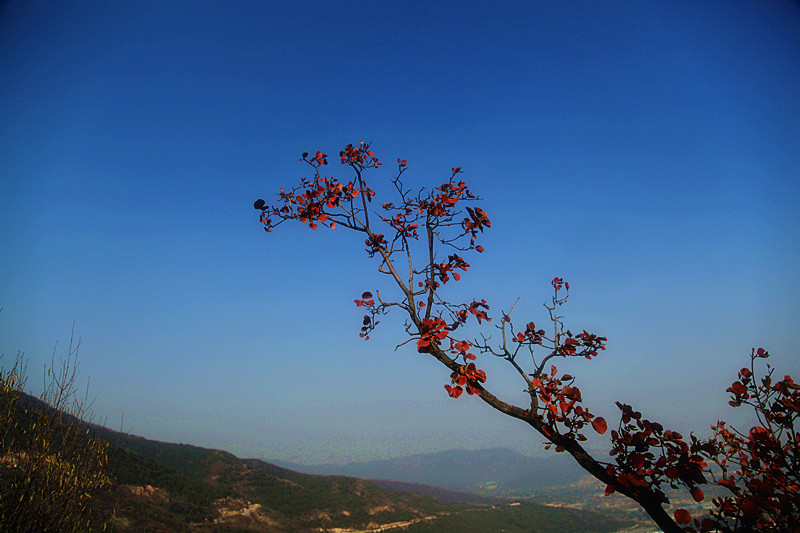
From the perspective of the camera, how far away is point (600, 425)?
2.69 metres

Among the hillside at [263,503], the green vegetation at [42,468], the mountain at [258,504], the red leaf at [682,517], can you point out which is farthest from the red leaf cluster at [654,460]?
the hillside at [263,503]

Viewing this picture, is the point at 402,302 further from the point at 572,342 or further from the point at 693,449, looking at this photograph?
the point at 693,449

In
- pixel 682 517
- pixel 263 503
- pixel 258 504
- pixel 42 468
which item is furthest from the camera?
pixel 263 503

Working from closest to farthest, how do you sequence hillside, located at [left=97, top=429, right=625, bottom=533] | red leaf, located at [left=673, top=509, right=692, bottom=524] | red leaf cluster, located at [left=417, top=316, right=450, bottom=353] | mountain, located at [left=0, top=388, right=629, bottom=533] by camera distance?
red leaf, located at [left=673, top=509, right=692, bottom=524] → red leaf cluster, located at [left=417, top=316, right=450, bottom=353] → mountain, located at [left=0, top=388, right=629, bottom=533] → hillside, located at [left=97, top=429, right=625, bottom=533]

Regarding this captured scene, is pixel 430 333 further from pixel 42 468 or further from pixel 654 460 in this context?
pixel 42 468

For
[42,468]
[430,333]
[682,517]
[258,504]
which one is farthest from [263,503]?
[682,517]

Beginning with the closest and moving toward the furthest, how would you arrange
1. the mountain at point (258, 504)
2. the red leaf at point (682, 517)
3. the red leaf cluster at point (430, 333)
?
the red leaf at point (682, 517) → the red leaf cluster at point (430, 333) → the mountain at point (258, 504)

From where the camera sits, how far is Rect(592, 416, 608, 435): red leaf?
2.62 meters

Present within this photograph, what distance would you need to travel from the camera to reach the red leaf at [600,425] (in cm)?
262

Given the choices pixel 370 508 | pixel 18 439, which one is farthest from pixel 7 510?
pixel 370 508

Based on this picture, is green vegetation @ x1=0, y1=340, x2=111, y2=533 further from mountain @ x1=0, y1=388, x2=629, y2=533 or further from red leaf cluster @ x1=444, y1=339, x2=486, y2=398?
mountain @ x1=0, y1=388, x2=629, y2=533

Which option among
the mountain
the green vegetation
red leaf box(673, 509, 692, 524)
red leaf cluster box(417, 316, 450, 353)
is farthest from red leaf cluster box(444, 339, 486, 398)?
the mountain

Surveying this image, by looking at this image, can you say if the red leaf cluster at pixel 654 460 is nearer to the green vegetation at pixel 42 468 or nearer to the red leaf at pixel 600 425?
the red leaf at pixel 600 425

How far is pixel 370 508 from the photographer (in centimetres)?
7494
